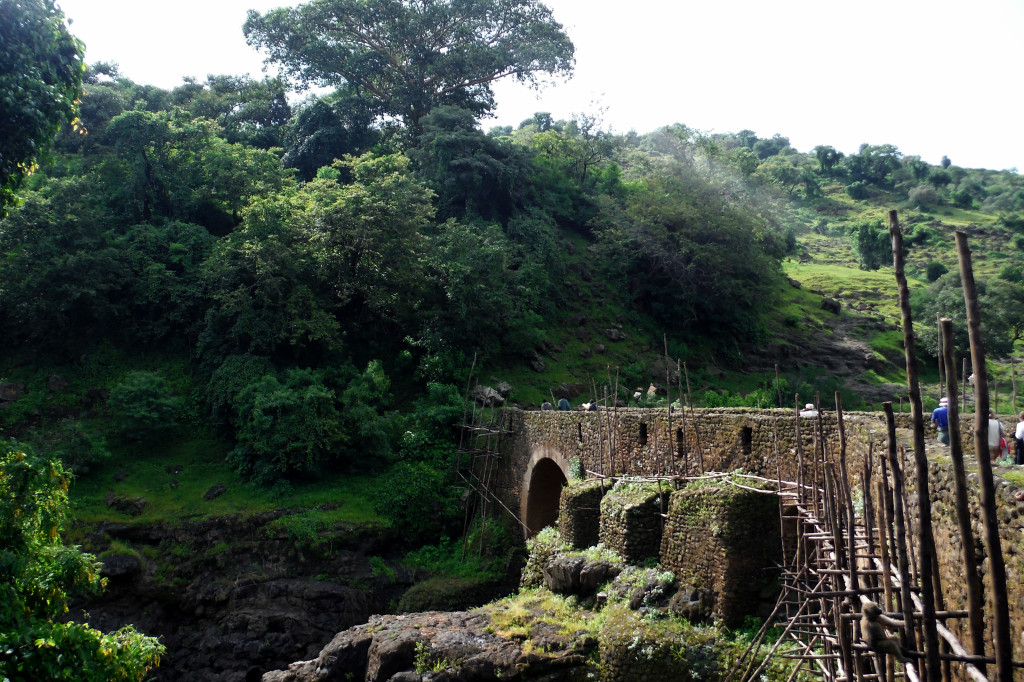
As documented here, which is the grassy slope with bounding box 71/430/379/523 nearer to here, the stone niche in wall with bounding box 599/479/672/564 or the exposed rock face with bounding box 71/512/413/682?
the exposed rock face with bounding box 71/512/413/682

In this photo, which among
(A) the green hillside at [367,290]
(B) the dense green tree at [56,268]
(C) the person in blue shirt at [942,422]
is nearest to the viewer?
(C) the person in blue shirt at [942,422]

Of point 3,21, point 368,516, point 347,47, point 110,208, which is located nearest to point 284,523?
point 368,516

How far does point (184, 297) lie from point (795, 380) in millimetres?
20655

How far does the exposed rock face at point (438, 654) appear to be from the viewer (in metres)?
11.8

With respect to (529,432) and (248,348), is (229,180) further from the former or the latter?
(529,432)

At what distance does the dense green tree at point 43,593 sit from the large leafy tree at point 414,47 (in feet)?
105

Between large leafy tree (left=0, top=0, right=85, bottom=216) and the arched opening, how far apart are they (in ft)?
44.6

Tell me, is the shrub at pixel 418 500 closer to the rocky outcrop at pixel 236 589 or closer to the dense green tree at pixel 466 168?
the rocky outcrop at pixel 236 589

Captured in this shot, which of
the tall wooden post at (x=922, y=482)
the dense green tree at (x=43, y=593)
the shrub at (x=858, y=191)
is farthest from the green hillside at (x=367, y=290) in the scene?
the shrub at (x=858, y=191)

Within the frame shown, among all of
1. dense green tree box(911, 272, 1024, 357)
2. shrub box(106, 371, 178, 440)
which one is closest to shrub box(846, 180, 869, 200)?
dense green tree box(911, 272, 1024, 357)

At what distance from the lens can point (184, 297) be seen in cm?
2505

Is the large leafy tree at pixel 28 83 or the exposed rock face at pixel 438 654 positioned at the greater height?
the large leafy tree at pixel 28 83

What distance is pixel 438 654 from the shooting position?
12.3 meters

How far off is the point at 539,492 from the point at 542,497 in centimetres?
20
